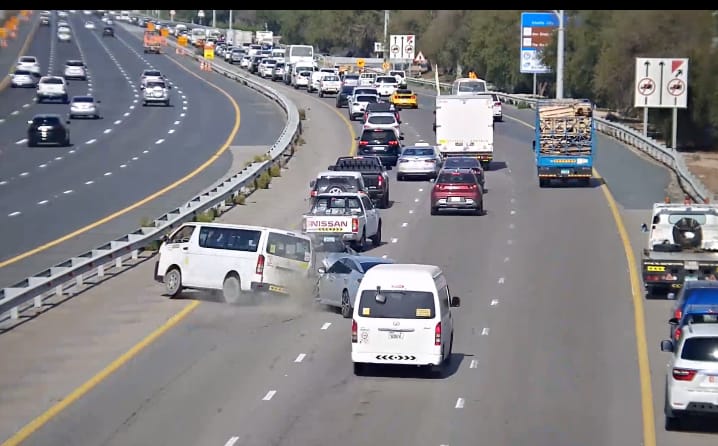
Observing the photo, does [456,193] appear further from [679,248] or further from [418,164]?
[679,248]

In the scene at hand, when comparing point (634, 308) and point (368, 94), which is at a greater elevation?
point (368, 94)

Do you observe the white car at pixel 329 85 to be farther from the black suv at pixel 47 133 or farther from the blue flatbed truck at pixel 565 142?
the blue flatbed truck at pixel 565 142

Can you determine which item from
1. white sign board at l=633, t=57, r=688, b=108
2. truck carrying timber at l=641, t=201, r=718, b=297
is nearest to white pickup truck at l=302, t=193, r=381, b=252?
truck carrying timber at l=641, t=201, r=718, b=297

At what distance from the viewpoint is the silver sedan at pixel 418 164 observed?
164ft

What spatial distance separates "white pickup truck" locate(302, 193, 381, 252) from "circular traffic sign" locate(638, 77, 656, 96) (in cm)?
1833

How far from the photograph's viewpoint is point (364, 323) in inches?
802

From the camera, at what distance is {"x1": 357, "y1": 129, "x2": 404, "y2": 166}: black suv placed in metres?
53.8

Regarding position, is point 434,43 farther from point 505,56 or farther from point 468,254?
point 468,254

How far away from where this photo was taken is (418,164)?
49.9 m

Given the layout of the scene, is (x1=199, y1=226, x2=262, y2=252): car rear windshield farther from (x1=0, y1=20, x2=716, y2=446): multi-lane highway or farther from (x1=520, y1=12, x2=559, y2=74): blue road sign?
(x1=520, y1=12, x2=559, y2=74): blue road sign

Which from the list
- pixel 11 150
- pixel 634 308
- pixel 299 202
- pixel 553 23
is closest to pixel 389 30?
pixel 553 23

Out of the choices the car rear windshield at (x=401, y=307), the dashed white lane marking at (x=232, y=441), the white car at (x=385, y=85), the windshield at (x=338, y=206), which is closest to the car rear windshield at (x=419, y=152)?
the windshield at (x=338, y=206)

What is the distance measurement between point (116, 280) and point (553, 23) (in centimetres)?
5320

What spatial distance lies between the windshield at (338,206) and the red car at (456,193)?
6481 millimetres
